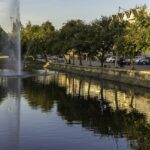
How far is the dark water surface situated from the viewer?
20.2m

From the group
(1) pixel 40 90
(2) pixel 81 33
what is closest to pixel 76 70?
(2) pixel 81 33

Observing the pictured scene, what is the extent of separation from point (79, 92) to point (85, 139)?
2117cm

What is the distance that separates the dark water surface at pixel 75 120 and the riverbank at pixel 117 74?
3.63 metres

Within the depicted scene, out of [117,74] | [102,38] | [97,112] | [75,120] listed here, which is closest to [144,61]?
[102,38]

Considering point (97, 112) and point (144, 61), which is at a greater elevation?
point (144, 61)

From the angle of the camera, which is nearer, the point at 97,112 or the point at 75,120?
the point at 75,120

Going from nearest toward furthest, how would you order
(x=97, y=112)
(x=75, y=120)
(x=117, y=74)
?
(x=75, y=120) → (x=97, y=112) → (x=117, y=74)

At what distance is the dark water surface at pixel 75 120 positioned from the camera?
20.2 m

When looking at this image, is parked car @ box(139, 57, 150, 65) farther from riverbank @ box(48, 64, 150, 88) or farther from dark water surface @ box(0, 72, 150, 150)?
dark water surface @ box(0, 72, 150, 150)

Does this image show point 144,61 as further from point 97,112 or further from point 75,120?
point 75,120

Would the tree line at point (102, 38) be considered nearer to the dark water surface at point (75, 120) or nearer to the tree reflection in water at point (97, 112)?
the tree reflection in water at point (97, 112)

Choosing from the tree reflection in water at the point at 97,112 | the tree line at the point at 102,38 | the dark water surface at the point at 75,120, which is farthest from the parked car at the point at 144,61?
the dark water surface at the point at 75,120

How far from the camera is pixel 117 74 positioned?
54.1 meters

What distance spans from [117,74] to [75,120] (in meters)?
28.1
